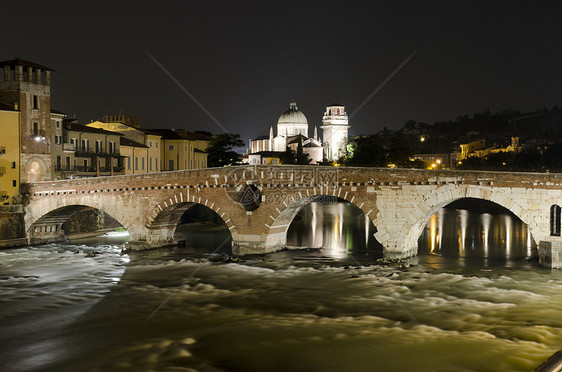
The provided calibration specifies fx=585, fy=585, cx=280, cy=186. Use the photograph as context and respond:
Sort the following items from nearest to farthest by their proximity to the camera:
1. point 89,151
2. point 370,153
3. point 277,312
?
point 277,312
point 89,151
point 370,153

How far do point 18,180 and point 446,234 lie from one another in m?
26.0

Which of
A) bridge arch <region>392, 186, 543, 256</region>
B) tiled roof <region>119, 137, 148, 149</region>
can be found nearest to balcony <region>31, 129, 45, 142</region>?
tiled roof <region>119, 137, 148, 149</region>

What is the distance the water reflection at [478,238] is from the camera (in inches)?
1144

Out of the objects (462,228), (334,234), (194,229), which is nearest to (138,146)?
(194,229)

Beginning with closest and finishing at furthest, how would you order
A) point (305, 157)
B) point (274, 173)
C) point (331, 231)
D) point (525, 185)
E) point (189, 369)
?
point (189, 369)
point (525, 185)
point (274, 173)
point (331, 231)
point (305, 157)

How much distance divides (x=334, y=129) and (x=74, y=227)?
7851 centimetres

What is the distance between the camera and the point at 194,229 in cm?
4053

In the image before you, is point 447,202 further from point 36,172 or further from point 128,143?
point 128,143

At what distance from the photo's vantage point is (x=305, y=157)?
90750 millimetres

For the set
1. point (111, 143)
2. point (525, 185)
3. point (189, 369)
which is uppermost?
point (111, 143)

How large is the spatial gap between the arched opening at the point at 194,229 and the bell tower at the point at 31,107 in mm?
9047

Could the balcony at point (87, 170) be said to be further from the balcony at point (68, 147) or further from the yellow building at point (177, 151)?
the yellow building at point (177, 151)

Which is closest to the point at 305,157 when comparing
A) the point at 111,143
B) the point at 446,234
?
the point at 111,143

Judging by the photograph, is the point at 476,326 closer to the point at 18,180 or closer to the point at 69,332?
the point at 69,332
